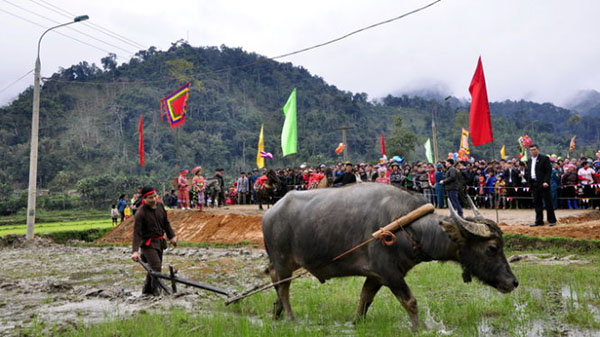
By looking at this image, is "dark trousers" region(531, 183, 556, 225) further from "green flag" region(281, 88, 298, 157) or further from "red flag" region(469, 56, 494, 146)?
"green flag" region(281, 88, 298, 157)

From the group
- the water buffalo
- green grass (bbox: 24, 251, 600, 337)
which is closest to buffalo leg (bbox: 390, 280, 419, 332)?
the water buffalo

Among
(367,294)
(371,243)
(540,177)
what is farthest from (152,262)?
(540,177)

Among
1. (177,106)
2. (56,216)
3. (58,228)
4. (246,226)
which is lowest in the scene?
(58,228)

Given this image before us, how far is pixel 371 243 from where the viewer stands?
561cm

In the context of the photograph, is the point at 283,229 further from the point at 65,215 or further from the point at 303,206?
the point at 65,215

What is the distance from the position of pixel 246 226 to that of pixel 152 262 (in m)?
10.1

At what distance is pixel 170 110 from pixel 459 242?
24.5 m

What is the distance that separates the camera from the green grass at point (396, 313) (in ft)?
18.6

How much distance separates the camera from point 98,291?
891cm

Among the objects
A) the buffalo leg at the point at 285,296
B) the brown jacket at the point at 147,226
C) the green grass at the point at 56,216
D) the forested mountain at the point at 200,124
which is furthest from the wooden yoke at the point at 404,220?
the forested mountain at the point at 200,124

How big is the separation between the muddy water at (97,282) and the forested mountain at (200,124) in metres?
39.1

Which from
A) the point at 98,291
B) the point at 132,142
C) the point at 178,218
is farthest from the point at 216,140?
the point at 98,291

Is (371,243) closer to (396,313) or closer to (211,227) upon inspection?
(396,313)

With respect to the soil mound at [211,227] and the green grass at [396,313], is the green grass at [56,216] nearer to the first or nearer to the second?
the soil mound at [211,227]
